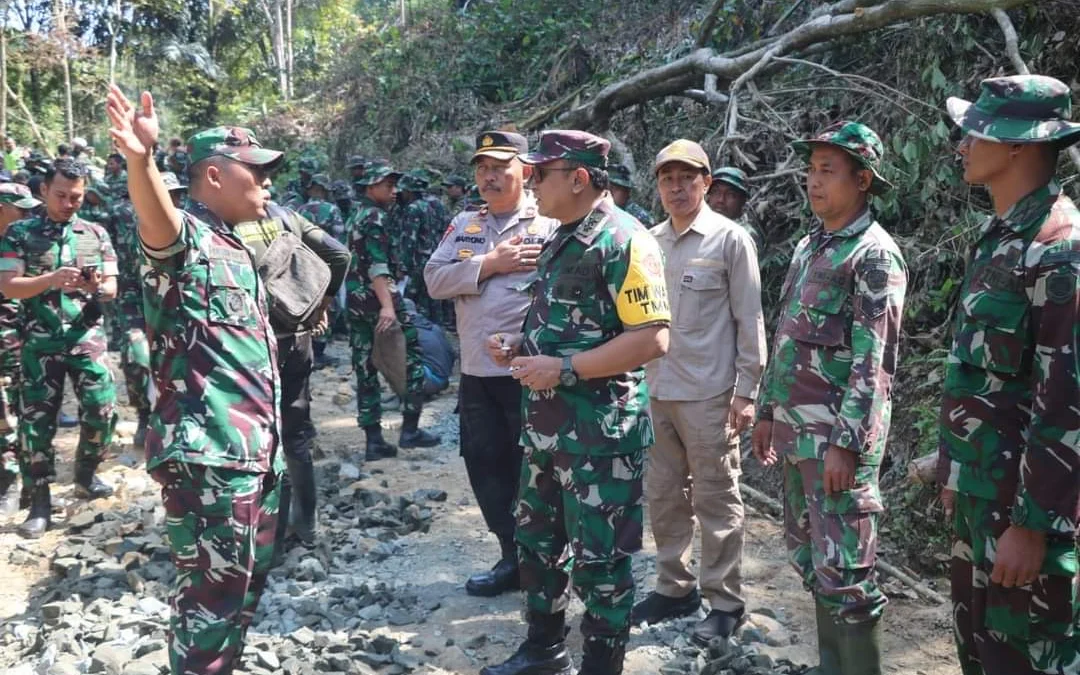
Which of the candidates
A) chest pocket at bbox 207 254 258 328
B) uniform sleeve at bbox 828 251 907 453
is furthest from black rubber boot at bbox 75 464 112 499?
uniform sleeve at bbox 828 251 907 453

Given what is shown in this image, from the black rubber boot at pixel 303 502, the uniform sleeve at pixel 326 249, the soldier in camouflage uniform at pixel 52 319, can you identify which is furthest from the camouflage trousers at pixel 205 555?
the soldier in camouflage uniform at pixel 52 319

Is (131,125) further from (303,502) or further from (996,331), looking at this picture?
(303,502)

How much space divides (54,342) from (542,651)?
409cm

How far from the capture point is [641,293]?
10.0ft

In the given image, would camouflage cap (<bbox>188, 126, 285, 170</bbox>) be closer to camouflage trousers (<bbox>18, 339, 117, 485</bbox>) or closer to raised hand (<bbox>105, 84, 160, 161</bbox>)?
raised hand (<bbox>105, 84, 160, 161</bbox>)

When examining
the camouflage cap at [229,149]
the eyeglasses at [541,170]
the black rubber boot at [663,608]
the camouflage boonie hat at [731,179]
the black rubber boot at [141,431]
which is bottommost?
the black rubber boot at [663,608]

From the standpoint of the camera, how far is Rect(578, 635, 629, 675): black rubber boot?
10.7 ft

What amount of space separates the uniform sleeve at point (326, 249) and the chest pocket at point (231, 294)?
1.47m

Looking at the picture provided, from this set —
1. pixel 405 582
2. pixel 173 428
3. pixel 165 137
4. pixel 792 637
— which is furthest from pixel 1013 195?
pixel 165 137

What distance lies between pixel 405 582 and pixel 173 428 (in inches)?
87.3

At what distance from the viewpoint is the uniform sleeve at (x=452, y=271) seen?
4176mm

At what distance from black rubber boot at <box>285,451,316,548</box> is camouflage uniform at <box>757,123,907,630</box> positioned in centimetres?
291

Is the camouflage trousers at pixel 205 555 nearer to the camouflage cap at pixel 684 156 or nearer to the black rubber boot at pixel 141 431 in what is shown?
the camouflage cap at pixel 684 156

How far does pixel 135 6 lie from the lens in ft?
80.7
